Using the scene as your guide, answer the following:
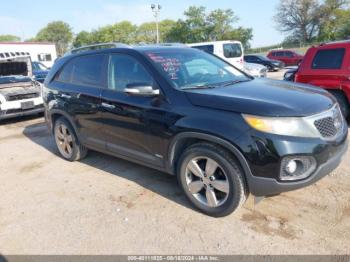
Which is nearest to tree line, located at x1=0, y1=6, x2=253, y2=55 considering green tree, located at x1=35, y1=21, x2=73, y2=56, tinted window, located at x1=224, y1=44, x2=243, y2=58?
green tree, located at x1=35, y1=21, x2=73, y2=56

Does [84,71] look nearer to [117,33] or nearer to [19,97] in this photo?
[19,97]

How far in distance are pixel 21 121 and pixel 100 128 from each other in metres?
6.02

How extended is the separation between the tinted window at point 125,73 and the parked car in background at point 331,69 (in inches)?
160

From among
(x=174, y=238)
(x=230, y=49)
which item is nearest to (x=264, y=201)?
(x=174, y=238)

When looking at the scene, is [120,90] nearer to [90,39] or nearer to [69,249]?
[69,249]

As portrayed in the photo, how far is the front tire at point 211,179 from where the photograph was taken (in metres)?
3.23

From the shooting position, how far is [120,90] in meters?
4.17

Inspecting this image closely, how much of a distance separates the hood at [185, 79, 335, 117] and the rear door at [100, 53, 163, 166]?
0.63 meters

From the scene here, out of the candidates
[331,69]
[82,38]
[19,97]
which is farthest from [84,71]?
[82,38]

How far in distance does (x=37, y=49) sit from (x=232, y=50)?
2406 cm

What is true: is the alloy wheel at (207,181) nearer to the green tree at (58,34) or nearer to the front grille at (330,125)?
the front grille at (330,125)

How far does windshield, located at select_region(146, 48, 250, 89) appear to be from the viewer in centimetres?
381

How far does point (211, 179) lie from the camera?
3439mm

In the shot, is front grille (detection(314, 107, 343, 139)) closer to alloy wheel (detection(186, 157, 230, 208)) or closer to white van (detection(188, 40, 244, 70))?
alloy wheel (detection(186, 157, 230, 208))
